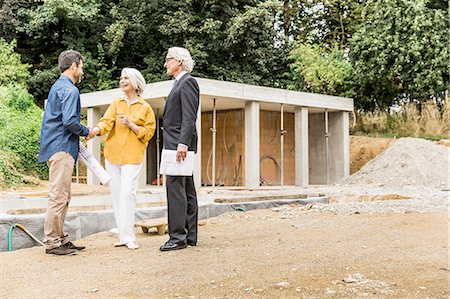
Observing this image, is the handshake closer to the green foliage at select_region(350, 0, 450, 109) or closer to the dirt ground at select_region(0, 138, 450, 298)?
the dirt ground at select_region(0, 138, 450, 298)

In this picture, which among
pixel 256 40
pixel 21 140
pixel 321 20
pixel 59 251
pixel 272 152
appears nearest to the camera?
pixel 59 251

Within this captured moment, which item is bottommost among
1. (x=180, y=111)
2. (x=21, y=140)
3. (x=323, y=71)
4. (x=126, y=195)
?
(x=126, y=195)

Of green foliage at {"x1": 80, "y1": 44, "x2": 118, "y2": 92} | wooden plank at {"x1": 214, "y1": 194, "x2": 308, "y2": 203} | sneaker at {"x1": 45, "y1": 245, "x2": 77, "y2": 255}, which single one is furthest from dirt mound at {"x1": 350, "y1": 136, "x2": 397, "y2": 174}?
sneaker at {"x1": 45, "y1": 245, "x2": 77, "y2": 255}

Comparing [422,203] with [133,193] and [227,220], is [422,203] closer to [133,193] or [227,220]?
[227,220]

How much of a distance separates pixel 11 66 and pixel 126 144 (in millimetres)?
17705

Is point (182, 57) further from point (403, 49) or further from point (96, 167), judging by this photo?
point (403, 49)

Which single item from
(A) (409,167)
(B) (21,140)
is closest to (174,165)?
(A) (409,167)

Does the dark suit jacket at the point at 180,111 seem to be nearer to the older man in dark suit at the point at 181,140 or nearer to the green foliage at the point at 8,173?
the older man in dark suit at the point at 181,140

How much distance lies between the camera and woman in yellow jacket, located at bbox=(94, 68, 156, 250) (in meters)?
4.68

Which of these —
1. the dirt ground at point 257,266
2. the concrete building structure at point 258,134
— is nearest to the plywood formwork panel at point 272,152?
the concrete building structure at point 258,134

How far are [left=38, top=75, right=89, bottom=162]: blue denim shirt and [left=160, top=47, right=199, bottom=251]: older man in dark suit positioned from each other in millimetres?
721

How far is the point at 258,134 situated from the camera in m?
13.3

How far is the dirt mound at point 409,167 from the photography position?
1379cm

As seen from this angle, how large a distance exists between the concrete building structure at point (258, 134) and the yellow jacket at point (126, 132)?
7.32 metres
